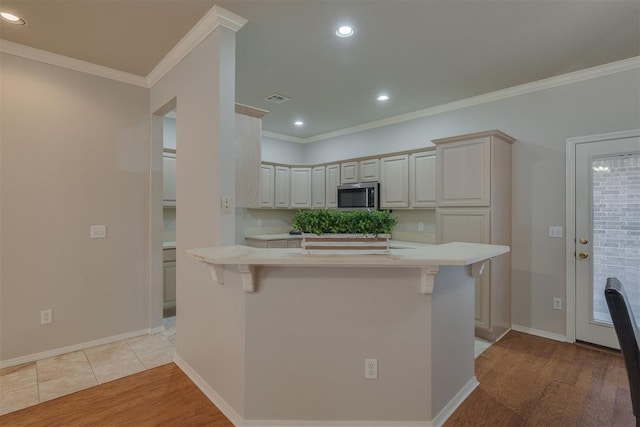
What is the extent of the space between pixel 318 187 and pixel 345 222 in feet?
12.3

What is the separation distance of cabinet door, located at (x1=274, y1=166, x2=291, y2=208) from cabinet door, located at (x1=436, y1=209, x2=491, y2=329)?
2796mm

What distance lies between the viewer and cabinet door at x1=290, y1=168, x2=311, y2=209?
18.4 feet

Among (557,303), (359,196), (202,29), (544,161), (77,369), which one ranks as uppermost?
(202,29)

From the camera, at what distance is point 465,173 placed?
3.48 metres

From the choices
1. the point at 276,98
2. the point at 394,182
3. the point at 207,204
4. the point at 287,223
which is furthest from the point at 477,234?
the point at 287,223

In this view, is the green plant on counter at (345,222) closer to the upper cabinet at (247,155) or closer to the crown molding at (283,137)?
the upper cabinet at (247,155)

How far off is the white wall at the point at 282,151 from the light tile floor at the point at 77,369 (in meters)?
3.48

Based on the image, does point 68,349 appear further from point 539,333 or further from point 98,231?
point 539,333

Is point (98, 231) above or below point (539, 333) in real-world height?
above

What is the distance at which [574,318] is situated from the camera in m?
3.29

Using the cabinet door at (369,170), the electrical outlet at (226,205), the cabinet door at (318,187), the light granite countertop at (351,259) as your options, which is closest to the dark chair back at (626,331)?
the light granite countertop at (351,259)

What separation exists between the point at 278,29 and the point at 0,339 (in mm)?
3433

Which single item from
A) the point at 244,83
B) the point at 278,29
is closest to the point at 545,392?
the point at 278,29

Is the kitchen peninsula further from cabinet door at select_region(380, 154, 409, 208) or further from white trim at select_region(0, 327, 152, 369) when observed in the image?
cabinet door at select_region(380, 154, 409, 208)
